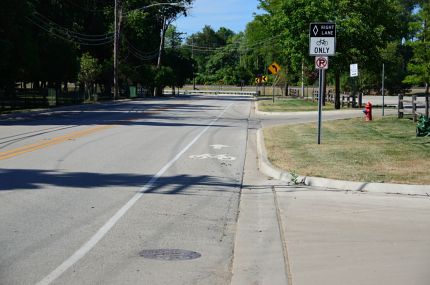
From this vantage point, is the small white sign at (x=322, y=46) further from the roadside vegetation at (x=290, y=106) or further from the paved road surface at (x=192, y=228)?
the roadside vegetation at (x=290, y=106)

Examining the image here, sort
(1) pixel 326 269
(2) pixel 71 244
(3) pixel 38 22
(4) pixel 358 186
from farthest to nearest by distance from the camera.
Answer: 1. (3) pixel 38 22
2. (4) pixel 358 186
3. (2) pixel 71 244
4. (1) pixel 326 269

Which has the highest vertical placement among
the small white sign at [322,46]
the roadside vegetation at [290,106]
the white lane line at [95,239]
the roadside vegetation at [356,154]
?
the small white sign at [322,46]

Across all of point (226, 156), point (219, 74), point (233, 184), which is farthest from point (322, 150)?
point (219, 74)

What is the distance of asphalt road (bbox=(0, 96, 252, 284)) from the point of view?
20.6ft

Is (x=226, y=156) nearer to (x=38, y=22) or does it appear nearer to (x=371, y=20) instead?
(x=371, y=20)

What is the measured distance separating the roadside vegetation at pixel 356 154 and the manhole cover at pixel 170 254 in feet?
17.3

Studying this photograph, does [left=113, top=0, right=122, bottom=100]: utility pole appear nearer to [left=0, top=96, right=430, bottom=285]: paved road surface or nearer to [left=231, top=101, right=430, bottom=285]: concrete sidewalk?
[left=0, top=96, right=430, bottom=285]: paved road surface

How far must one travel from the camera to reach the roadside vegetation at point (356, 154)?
11945mm

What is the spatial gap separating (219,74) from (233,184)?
136345 mm

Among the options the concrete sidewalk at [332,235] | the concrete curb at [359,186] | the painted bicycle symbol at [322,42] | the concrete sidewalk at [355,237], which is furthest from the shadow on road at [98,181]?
the painted bicycle symbol at [322,42]

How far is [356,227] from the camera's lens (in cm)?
811

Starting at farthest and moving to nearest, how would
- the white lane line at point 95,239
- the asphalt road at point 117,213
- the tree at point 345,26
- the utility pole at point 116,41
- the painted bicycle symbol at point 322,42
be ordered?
the utility pole at point 116,41
the tree at point 345,26
the painted bicycle symbol at point 322,42
the asphalt road at point 117,213
the white lane line at point 95,239

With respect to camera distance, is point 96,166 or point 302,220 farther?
point 96,166

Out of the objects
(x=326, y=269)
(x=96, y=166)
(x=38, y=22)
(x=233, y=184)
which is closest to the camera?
(x=326, y=269)
